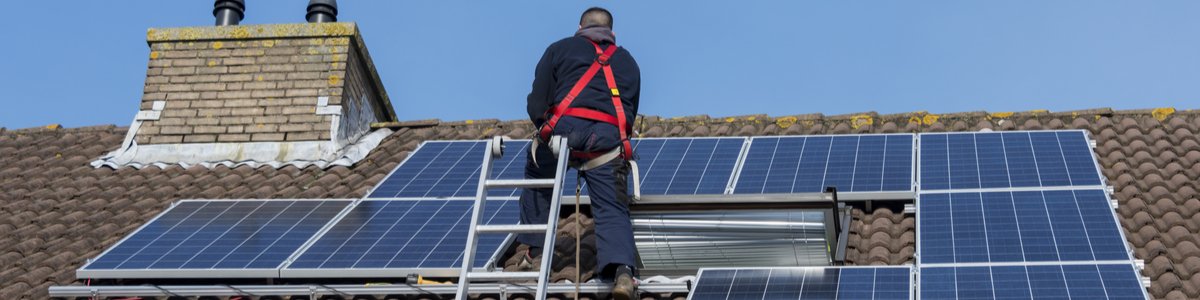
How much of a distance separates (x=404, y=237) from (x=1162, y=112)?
18.5 ft

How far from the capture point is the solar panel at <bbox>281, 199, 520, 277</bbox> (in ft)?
30.7

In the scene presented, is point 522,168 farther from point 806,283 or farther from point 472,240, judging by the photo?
point 806,283

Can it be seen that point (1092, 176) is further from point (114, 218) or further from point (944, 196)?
point (114, 218)

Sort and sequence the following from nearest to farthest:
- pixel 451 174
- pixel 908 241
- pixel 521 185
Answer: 1. pixel 521 185
2. pixel 908 241
3. pixel 451 174

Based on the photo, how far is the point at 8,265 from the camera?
34.1 ft

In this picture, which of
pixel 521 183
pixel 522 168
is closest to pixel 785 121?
pixel 522 168

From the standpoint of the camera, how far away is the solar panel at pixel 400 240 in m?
9.35

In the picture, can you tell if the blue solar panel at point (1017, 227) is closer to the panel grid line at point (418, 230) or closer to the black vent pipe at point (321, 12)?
the panel grid line at point (418, 230)

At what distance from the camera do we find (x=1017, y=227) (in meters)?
9.31

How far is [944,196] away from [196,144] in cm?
587

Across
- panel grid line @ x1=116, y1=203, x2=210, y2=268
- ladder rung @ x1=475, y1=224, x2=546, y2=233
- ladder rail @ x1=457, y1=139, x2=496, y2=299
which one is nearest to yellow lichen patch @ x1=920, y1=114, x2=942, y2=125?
ladder rail @ x1=457, y1=139, x2=496, y2=299

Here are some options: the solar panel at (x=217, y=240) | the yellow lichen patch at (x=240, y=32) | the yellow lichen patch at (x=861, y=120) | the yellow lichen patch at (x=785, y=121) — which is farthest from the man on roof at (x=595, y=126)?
the yellow lichen patch at (x=240, y=32)

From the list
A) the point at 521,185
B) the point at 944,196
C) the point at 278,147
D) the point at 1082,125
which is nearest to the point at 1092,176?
the point at 944,196

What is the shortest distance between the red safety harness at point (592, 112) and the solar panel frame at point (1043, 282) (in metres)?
1.70
